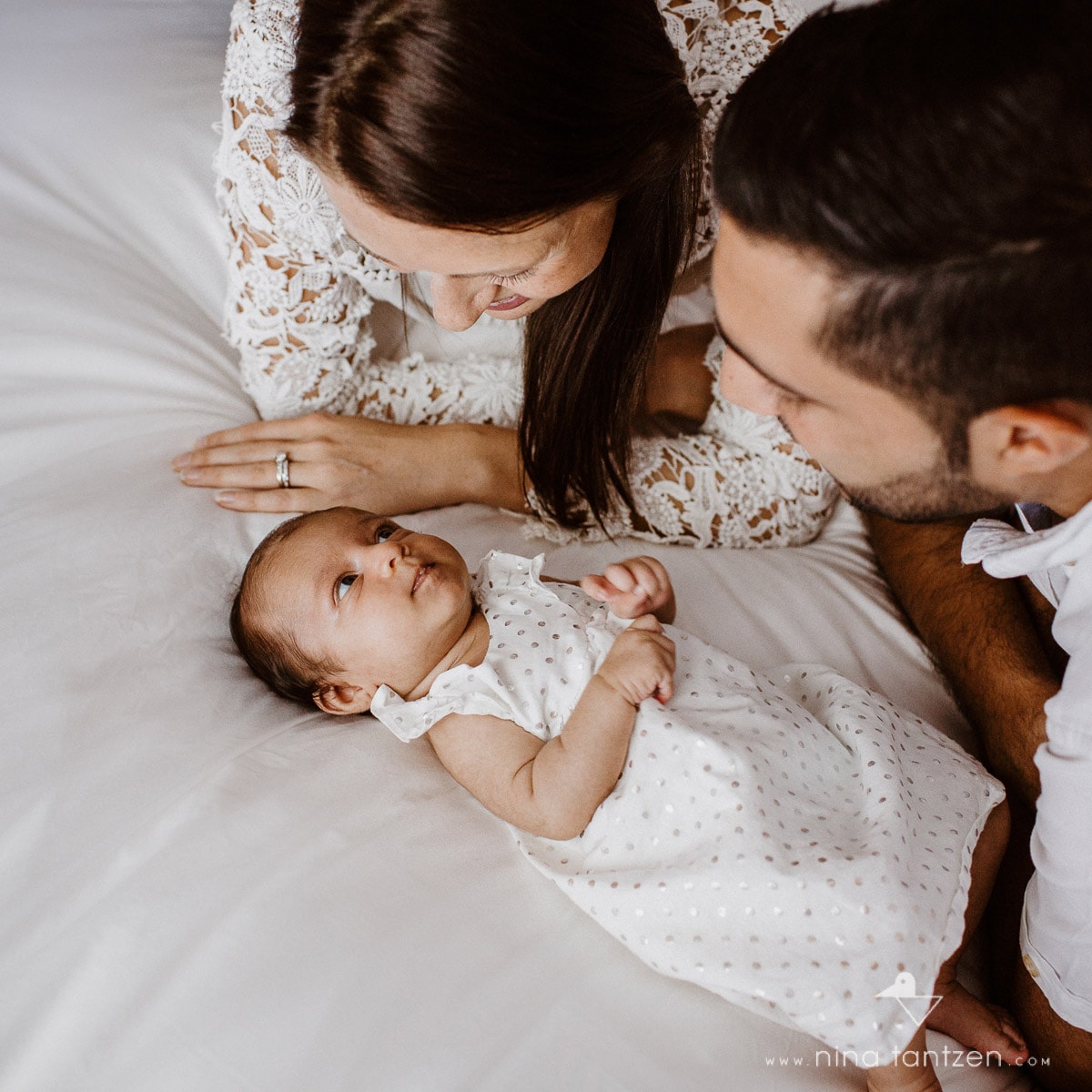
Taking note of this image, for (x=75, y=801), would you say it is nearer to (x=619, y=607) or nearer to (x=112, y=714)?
(x=112, y=714)

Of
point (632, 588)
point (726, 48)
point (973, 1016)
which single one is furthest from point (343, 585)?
point (726, 48)

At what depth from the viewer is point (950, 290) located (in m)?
0.77

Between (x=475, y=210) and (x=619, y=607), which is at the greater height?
(x=475, y=210)

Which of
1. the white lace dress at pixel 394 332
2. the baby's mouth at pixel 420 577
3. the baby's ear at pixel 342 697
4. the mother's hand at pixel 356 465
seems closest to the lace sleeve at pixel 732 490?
the white lace dress at pixel 394 332

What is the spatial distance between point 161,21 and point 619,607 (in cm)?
156

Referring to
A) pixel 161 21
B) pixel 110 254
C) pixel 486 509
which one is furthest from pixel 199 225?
pixel 486 509

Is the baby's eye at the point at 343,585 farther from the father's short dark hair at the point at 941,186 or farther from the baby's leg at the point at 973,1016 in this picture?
the baby's leg at the point at 973,1016

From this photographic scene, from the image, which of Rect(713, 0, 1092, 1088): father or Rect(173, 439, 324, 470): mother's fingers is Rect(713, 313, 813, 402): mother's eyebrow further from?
Rect(173, 439, 324, 470): mother's fingers

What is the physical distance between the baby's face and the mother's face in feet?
1.08

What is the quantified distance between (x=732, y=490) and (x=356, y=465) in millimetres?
674

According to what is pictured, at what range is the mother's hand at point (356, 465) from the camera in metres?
1.44

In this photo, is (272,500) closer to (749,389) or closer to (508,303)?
(508,303)

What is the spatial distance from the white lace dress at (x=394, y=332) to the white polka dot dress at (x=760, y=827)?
44 centimetres

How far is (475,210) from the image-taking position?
103 cm
